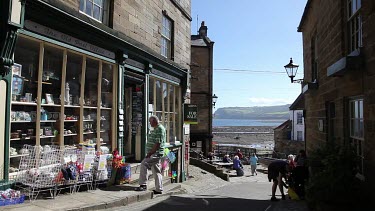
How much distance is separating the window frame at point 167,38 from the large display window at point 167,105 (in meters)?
1.16

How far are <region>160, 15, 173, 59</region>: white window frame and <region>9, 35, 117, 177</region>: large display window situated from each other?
4171 mm

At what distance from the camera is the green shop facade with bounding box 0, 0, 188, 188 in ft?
18.9

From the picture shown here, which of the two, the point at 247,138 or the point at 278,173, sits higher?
the point at 278,173

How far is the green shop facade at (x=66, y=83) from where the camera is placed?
5758 mm

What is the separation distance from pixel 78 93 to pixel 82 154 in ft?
4.88

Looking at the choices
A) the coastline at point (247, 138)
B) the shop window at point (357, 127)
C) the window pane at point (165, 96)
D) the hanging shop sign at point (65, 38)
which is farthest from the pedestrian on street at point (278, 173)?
the coastline at point (247, 138)

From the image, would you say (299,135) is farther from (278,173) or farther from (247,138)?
(247,138)

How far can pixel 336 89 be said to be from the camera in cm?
822

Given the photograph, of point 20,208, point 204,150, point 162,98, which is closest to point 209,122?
point 204,150

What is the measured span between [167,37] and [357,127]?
7841 mm

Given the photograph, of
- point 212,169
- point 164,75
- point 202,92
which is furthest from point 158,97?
point 202,92

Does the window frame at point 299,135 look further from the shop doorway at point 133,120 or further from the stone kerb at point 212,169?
the shop doorway at point 133,120

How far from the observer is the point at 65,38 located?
699cm

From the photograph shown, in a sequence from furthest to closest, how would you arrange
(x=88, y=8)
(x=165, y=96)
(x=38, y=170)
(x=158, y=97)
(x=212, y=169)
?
1. (x=212, y=169)
2. (x=165, y=96)
3. (x=158, y=97)
4. (x=88, y=8)
5. (x=38, y=170)
